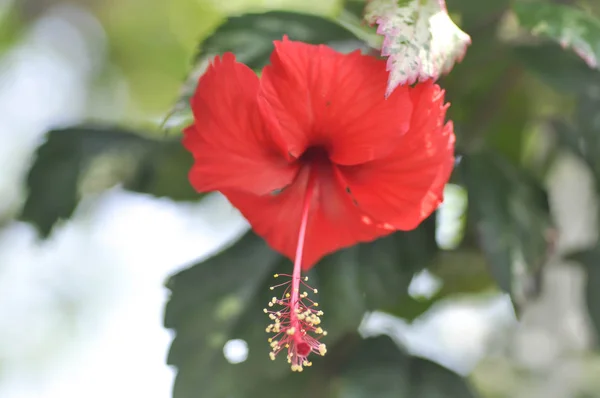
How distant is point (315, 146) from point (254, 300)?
0.15m

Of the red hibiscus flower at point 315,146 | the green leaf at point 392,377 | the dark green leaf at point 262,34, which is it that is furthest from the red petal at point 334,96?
the green leaf at point 392,377

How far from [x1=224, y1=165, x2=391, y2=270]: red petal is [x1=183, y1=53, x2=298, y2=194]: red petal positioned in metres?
0.02

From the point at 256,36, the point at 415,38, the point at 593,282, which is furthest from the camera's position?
the point at 593,282

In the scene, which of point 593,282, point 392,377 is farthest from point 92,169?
point 593,282

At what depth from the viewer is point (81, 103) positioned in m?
1.56

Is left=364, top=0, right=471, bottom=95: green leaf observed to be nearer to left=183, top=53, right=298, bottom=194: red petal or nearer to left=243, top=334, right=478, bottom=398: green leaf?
left=183, top=53, right=298, bottom=194: red petal

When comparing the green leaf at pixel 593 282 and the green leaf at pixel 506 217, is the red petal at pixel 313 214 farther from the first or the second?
the green leaf at pixel 593 282

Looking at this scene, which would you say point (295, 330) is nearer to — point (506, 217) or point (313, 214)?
point (313, 214)

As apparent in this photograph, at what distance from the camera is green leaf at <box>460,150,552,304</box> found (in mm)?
411

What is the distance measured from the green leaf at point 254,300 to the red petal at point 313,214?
8 centimetres

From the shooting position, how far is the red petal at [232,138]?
0.30 metres

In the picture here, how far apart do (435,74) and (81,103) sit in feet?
4.66

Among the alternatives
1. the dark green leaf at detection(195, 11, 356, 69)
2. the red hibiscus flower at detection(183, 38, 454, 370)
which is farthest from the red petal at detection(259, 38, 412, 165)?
the dark green leaf at detection(195, 11, 356, 69)

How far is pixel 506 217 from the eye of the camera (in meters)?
0.43
